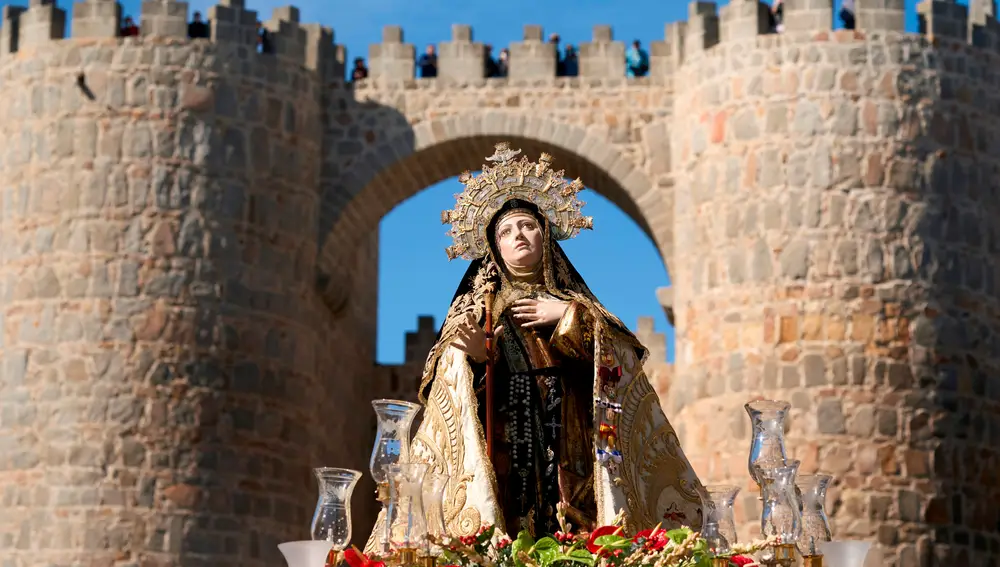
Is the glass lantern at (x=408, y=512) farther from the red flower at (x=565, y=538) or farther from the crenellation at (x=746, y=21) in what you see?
the crenellation at (x=746, y=21)

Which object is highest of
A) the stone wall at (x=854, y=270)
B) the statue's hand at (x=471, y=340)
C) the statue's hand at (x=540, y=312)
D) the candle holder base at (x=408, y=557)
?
the stone wall at (x=854, y=270)

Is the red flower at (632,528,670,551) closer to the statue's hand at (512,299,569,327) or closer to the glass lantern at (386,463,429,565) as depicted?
the glass lantern at (386,463,429,565)

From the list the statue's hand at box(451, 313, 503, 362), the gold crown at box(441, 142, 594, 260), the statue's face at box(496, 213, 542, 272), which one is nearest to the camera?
the statue's hand at box(451, 313, 503, 362)

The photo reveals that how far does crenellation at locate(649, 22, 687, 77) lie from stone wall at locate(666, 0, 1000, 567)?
62cm

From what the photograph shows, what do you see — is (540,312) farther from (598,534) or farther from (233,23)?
(233,23)

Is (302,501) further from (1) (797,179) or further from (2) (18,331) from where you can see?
(1) (797,179)

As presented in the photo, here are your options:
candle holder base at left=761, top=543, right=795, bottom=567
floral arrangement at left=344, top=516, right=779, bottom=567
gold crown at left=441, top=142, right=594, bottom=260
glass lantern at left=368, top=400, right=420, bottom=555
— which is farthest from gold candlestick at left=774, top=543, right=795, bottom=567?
gold crown at left=441, top=142, right=594, bottom=260

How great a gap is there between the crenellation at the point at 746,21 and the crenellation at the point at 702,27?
0.22 meters

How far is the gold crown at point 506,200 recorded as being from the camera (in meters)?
10.3

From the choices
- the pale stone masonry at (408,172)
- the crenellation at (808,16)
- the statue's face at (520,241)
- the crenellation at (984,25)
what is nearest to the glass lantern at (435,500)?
the statue's face at (520,241)

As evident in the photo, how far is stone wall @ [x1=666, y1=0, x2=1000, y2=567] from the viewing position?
2000 centimetres

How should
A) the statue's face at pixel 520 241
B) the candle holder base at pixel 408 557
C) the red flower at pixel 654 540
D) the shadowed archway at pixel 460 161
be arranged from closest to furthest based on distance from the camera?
the candle holder base at pixel 408 557
the red flower at pixel 654 540
the statue's face at pixel 520 241
the shadowed archway at pixel 460 161

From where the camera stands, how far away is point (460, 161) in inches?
896

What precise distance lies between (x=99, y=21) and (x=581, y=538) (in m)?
14.3
